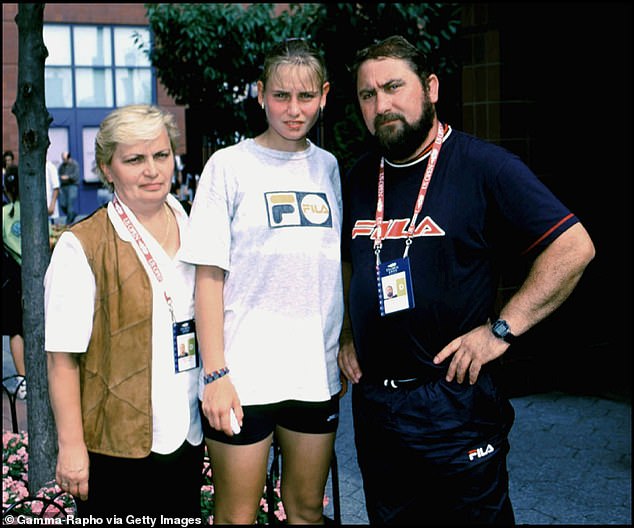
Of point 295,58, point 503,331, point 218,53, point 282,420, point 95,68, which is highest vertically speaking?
point 95,68

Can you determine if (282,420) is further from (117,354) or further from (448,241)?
(448,241)

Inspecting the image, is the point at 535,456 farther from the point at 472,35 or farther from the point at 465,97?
the point at 472,35

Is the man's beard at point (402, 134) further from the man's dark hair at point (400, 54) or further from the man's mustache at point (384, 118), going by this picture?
the man's dark hair at point (400, 54)

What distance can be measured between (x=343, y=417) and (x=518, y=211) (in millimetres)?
3780

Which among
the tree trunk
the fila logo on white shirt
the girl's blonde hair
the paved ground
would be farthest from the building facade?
the fila logo on white shirt

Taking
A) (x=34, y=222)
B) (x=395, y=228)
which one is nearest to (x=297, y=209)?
(x=395, y=228)

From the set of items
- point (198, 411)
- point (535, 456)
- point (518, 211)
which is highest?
point (518, 211)

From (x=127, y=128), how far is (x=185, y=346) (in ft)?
2.46

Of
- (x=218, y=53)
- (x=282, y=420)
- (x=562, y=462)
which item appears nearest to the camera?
(x=282, y=420)

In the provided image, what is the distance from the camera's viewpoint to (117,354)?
8.81 ft

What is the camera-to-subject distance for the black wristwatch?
2773 millimetres

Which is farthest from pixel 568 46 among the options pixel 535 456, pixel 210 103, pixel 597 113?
pixel 210 103

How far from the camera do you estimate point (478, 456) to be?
2.86m

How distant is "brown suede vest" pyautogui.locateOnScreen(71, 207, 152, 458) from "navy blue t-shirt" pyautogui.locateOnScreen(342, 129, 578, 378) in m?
0.77
